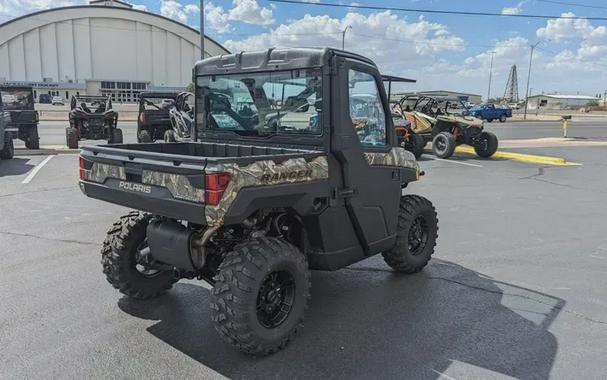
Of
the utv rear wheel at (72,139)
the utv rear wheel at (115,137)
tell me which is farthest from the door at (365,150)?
the utv rear wheel at (115,137)

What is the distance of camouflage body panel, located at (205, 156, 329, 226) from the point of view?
129 inches

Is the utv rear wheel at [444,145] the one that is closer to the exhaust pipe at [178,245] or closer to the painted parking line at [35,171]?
the painted parking line at [35,171]

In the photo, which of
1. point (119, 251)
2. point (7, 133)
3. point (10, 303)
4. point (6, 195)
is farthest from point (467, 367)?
point (7, 133)

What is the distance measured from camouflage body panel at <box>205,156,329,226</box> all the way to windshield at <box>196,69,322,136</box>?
1.32 ft

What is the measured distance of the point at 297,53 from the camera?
416 cm

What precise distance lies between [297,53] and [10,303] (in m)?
3.31

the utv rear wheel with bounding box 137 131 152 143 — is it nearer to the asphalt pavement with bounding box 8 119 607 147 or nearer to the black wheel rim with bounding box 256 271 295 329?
the asphalt pavement with bounding box 8 119 607 147

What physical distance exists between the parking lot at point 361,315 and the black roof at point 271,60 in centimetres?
212

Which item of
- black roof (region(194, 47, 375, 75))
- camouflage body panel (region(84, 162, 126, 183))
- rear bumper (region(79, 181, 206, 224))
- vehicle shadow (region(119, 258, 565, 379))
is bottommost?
vehicle shadow (region(119, 258, 565, 379))

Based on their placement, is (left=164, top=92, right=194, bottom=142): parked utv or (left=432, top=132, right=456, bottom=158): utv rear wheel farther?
(left=432, top=132, right=456, bottom=158): utv rear wheel

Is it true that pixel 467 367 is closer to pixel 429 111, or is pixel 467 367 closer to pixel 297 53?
pixel 297 53

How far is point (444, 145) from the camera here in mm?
16047

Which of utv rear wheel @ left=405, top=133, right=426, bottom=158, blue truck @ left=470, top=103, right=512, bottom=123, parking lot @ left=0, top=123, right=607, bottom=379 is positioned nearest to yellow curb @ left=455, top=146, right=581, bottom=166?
utv rear wheel @ left=405, top=133, right=426, bottom=158

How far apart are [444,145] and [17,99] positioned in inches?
555
